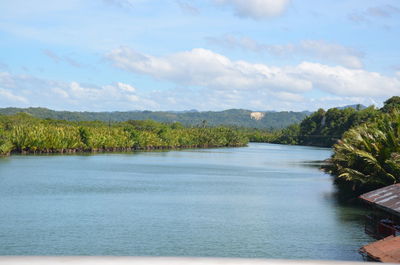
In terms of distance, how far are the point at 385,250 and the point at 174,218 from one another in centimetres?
1451

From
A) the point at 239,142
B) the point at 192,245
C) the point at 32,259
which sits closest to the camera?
the point at 32,259

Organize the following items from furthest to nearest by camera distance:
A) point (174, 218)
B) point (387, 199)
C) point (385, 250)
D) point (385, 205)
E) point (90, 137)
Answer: point (90, 137)
point (174, 218)
point (387, 199)
point (385, 205)
point (385, 250)

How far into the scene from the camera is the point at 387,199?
19.5m

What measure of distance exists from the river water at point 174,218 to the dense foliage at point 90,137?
41483 millimetres

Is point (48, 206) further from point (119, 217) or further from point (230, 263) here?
point (230, 263)

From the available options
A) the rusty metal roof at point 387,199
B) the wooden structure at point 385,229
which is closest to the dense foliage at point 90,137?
the wooden structure at point 385,229

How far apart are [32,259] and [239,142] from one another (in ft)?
529

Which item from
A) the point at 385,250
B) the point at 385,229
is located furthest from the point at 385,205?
the point at 385,229

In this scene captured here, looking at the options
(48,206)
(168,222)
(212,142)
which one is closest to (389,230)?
(168,222)

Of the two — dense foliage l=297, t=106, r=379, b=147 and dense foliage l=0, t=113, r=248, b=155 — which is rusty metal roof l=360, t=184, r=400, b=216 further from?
dense foliage l=297, t=106, r=379, b=147

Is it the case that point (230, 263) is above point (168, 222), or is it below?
above

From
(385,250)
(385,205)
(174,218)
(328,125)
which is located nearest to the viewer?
(385,250)

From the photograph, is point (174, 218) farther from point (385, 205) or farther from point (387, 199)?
point (385, 205)

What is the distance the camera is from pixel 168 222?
26.7 m
